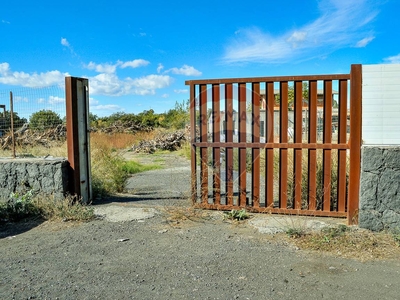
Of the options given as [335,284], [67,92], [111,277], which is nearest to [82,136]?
[67,92]

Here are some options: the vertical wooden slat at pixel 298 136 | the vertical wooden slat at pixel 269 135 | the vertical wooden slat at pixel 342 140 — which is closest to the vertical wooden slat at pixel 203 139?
the vertical wooden slat at pixel 269 135

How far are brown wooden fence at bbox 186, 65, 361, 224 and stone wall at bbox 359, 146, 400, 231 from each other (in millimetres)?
223

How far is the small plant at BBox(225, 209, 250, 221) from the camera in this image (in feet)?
18.7

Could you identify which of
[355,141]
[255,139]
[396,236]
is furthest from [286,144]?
[396,236]

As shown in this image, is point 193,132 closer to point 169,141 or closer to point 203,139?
point 203,139

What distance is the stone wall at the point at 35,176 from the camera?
252 inches

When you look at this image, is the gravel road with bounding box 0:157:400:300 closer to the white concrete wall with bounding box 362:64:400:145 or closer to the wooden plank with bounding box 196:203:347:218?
the wooden plank with bounding box 196:203:347:218

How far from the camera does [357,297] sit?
10.4 feet

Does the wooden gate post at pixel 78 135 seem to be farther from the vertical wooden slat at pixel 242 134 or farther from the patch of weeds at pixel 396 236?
the patch of weeds at pixel 396 236

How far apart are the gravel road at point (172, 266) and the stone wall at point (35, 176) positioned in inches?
40.6

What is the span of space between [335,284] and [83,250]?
3.02 meters

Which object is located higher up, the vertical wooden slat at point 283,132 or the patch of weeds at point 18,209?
the vertical wooden slat at point 283,132

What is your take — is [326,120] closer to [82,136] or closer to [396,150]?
[396,150]

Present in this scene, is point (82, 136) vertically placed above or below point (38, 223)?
above
